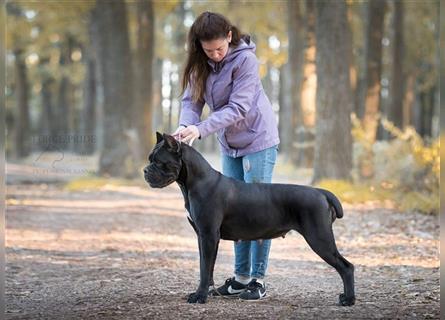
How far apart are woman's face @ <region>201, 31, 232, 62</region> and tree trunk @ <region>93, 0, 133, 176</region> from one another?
44.2ft

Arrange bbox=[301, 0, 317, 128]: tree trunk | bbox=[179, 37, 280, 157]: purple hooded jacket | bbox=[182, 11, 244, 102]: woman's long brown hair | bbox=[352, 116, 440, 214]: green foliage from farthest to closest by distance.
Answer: bbox=[301, 0, 317, 128]: tree trunk, bbox=[352, 116, 440, 214]: green foliage, bbox=[179, 37, 280, 157]: purple hooded jacket, bbox=[182, 11, 244, 102]: woman's long brown hair

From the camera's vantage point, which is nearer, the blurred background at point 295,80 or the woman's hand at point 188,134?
the woman's hand at point 188,134

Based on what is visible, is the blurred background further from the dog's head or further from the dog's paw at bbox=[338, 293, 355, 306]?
the dog's paw at bbox=[338, 293, 355, 306]

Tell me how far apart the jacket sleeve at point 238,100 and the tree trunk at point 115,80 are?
13.5m

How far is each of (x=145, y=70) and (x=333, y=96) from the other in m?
10.5

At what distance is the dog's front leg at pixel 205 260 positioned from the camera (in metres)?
5.38

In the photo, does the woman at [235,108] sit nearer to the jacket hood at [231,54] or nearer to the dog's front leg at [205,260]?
the jacket hood at [231,54]

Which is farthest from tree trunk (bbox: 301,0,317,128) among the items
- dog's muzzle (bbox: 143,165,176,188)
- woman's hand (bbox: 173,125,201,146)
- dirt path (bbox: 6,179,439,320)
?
dog's muzzle (bbox: 143,165,176,188)

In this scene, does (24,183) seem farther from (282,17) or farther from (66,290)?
(66,290)

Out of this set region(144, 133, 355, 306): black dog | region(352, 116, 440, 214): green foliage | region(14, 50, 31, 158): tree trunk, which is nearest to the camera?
region(144, 133, 355, 306): black dog

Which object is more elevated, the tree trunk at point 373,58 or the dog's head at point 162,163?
the tree trunk at point 373,58

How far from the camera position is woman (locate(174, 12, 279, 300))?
5.61 m

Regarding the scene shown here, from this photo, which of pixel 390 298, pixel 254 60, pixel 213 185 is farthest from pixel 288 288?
pixel 254 60

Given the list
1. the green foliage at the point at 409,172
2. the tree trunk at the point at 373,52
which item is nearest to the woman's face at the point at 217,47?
the green foliage at the point at 409,172
